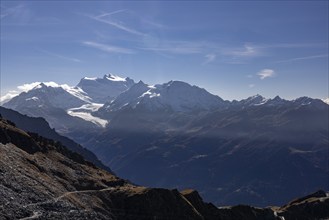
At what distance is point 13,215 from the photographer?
Result: 118 m

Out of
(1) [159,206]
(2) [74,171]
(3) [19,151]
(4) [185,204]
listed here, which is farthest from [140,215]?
(3) [19,151]

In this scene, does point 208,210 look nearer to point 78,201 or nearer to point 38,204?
point 78,201

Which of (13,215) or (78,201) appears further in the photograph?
(78,201)

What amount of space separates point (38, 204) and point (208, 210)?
8193 centimetres

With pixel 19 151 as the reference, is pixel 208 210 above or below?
below

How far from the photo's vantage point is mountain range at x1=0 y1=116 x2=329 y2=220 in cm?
13162

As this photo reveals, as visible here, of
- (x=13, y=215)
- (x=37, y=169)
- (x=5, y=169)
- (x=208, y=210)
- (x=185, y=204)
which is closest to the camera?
(x=13, y=215)

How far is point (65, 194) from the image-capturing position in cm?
15212

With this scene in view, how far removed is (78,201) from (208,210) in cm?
6236

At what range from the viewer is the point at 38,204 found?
436 ft

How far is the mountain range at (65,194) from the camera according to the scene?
131625mm

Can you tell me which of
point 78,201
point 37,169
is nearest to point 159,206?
point 78,201

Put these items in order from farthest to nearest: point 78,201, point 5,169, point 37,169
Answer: point 37,169 < point 78,201 < point 5,169

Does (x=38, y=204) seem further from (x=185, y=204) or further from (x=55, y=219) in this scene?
(x=185, y=204)
